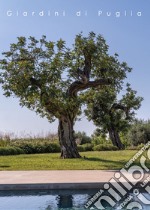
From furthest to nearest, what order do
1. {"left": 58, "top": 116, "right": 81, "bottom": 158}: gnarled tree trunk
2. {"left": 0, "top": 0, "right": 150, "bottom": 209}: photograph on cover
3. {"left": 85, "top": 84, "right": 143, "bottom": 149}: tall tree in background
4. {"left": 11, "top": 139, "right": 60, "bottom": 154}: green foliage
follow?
1. {"left": 85, "top": 84, "right": 143, "bottom": 149}: tall tree in background
2. {"left": 11, "top": 139, "right": 60, "bottom": 154}: green foliage
3. {"left": 58, "top": 116, "right": 81, "bottom": 158}: gnarled tree trunk
4. {"left": 0, "top": 0, "right": 150, "bottom": 209}: photograph on cover

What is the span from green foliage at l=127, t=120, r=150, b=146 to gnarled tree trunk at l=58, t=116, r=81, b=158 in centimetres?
1700

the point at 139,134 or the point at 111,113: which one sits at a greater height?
the point at 111,113

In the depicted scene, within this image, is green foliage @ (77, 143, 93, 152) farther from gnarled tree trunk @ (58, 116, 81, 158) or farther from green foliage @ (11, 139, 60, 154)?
gnarled tree trunk @ (58, 116, 81, 158)

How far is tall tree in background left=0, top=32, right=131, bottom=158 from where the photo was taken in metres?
16.2

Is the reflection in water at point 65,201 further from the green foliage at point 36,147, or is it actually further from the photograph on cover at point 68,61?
the green foliage at point 36,147

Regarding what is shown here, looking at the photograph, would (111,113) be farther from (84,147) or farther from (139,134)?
(139,134)

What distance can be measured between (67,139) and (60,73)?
11.0 ft

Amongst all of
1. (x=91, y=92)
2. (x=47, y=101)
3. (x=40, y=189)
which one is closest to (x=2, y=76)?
(x=47, y=101)

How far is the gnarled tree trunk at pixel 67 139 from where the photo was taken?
57.1 feet

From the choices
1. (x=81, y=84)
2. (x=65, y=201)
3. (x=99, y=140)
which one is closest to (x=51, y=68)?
(x=81, y=84)

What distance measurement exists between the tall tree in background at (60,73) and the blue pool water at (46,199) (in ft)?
25.9

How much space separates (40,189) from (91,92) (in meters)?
11.7

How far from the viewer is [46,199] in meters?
8.02

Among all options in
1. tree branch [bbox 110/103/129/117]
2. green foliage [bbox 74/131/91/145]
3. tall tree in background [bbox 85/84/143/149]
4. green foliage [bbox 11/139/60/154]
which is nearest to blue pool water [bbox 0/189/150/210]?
green foliage [bbox 11/139/60/154]
